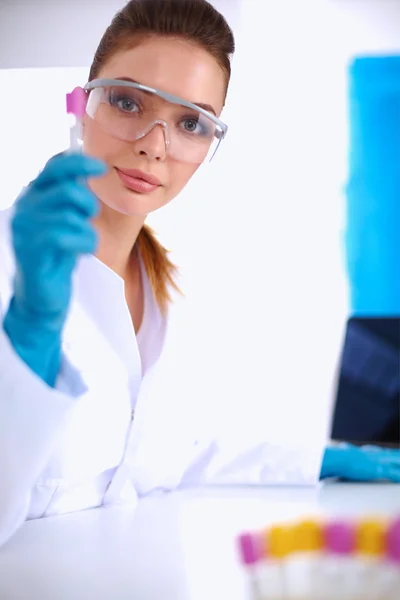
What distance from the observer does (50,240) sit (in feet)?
1.99

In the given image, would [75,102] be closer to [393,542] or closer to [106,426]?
[106,426]

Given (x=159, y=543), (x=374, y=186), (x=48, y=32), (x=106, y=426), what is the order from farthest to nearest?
(x=374, y=186) < (x=48, y=32) < (x=106, y=426) < (x=159, y=543)

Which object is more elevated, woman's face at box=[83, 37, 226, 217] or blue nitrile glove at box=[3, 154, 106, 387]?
woman's face at box=[83, 37, 226, 217]

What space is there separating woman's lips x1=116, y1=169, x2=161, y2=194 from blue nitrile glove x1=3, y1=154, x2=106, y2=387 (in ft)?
1.02

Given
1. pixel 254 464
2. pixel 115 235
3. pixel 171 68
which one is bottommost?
pixel 254 464

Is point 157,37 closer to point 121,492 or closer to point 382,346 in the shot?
point 121,492

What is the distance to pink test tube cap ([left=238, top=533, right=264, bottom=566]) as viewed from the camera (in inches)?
16.4

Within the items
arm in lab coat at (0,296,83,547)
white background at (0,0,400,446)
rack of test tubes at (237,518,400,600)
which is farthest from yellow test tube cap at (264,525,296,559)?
white background at (0,0,400,446)

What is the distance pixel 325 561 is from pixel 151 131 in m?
0.68

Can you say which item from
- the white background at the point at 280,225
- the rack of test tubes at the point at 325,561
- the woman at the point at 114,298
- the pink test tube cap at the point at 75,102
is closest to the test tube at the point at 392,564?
the rack of test tubes at the point at 325,561

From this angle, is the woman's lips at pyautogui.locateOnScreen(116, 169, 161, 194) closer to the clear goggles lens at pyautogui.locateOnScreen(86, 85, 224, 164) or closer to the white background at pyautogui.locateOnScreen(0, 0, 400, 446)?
the clear goggles lens at pyautogui.locateOnScreen(86, 85, 224, 164)

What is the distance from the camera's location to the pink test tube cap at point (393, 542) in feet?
1.30


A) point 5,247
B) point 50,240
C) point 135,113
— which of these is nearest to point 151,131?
point 135,113

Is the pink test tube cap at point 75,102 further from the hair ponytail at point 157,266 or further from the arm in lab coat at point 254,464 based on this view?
the arm in lab coat at point 254,464
